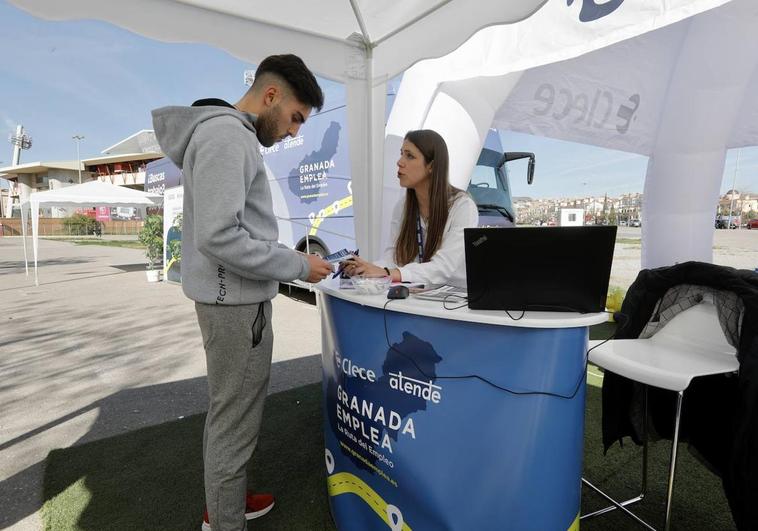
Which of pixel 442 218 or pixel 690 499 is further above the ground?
pixel 442 218

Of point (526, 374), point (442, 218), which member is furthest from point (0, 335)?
point (526, 374)

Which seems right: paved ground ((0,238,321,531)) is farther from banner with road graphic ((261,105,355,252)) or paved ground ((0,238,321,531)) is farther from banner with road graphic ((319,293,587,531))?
banner with road graphic ((319,293,587,531))

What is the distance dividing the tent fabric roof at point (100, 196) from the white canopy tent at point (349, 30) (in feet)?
31.3

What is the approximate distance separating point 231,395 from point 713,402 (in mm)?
1950

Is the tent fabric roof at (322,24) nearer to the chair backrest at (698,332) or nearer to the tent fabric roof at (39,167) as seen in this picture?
the chair backrest at (698,332)

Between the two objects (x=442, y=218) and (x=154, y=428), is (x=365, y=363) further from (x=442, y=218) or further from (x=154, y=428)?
(x=154, y=428)

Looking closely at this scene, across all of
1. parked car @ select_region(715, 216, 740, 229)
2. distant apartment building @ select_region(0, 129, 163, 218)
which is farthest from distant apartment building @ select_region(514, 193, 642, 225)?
distant apartment building @ select_region(0, 129, 163, 218)

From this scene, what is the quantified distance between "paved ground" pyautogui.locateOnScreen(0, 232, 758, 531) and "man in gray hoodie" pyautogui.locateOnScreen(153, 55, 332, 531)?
3.56ft

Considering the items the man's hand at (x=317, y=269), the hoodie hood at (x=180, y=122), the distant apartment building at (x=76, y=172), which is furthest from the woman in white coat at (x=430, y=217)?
the distant apartment building at (x=76, y=172)

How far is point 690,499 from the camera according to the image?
2.04 meters

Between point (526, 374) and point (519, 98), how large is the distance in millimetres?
3464

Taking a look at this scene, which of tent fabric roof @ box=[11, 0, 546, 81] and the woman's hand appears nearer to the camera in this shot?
the woman's hand

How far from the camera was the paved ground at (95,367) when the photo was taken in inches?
103

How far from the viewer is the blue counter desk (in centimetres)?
125
